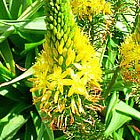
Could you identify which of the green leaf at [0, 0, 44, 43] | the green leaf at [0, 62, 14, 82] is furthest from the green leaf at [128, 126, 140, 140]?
the green leaf at [0, 0, 44, 43]

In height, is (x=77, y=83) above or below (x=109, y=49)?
above

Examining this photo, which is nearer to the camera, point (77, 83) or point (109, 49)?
point (77, 83)

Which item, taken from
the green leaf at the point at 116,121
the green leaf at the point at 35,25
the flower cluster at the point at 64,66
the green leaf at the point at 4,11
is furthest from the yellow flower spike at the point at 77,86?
the green leaf at the point at 4,11

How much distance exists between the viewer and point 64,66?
135cm

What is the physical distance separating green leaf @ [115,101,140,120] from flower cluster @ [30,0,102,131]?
595 mm

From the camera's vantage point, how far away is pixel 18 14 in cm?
230

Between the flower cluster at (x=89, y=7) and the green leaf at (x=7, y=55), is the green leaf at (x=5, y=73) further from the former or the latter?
the flower cluster at (x=89, y=7)

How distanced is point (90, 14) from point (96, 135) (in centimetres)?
44

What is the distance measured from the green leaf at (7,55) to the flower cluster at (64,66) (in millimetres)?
688

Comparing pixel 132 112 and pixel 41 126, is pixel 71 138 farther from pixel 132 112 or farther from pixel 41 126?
pixel 132 112

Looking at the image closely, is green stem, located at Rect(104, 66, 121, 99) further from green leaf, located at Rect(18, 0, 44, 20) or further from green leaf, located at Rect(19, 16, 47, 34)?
green leaf, located at Rect(18, 0, 44, 20)

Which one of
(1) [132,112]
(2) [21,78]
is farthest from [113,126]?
(2) [21,78]

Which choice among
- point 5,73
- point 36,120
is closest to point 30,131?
point 36,120

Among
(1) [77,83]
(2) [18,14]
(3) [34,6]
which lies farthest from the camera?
(2) [18,14]
